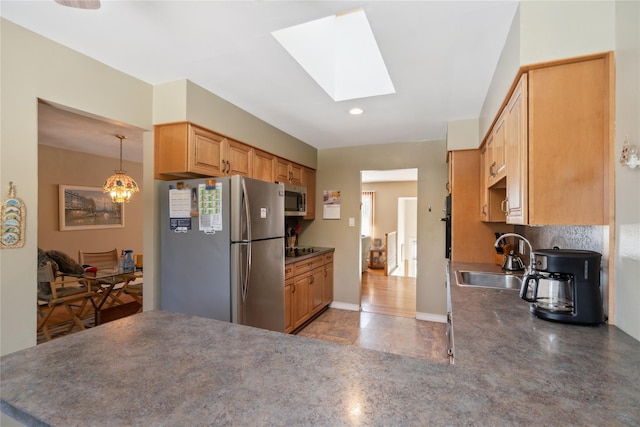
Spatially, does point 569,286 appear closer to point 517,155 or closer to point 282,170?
point 517,155

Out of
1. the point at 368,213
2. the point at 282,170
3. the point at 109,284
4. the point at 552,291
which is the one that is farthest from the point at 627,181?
the point at 368,213

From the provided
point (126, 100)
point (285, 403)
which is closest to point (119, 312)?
point (126, 100)

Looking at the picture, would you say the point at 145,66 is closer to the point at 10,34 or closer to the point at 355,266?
the point at 10,34

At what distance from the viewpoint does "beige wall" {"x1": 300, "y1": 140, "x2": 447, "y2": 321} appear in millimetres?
3738

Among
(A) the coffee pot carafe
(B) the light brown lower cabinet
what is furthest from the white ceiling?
(B) the light brown lower cabinet

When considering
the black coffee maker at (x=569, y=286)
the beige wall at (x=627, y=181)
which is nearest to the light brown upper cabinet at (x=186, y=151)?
the black coffee maker at (x=569, y=286)

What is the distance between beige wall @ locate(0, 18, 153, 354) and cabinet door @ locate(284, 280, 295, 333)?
1.88m

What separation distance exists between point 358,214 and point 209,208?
2.33m

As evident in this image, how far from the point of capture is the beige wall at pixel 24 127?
→ 154 cm

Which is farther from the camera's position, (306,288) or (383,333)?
(306,288)

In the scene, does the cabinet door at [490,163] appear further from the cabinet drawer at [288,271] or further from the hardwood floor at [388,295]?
the hardwood floor at [388,295]

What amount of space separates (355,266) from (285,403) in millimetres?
3536

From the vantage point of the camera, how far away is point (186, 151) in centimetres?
224

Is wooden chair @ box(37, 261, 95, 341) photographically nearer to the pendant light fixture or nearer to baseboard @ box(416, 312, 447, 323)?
the pendant light fixture
